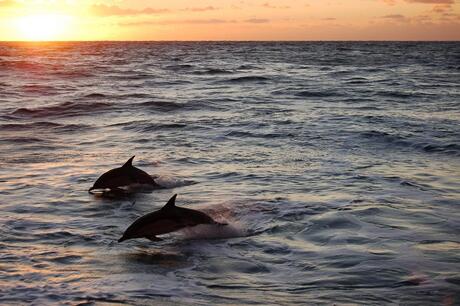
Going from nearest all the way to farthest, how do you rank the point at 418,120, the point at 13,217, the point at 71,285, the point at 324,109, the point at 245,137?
the point at 71,285 < the point at 13,217 < the point at 245,137 < the point at 418,120 < the point at 324,109

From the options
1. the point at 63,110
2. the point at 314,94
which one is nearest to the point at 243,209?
the point at 63,110

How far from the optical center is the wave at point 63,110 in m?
23.8

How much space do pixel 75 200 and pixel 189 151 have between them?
18.4ft

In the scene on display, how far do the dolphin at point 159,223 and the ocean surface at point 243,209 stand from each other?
0.21m

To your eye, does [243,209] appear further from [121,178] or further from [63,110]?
[63,110]

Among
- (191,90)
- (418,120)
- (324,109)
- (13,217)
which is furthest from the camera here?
(191,90)

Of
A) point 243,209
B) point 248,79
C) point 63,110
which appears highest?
point 248,79

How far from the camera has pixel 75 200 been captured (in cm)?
1014

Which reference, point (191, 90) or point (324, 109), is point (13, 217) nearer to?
point (324, 109)

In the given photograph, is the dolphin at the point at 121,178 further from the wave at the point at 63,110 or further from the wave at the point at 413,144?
the wave at the point at 63,110

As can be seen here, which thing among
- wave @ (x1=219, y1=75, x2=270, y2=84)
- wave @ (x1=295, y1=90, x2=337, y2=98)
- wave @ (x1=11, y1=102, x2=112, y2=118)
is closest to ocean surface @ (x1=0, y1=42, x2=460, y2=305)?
wave @ (x1=11, y1=102, x2=112, y2=118)

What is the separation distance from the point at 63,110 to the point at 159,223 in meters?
19.1

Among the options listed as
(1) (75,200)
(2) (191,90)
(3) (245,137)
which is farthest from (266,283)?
(2) (191,90)

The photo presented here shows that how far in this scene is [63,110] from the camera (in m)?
25.3
